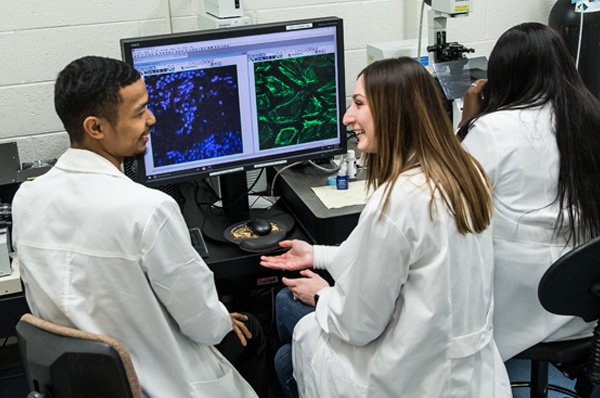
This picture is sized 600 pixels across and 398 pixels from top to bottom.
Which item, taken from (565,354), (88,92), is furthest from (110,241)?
(565,354)

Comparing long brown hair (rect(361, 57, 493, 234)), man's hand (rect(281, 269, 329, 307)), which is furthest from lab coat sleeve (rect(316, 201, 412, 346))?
man's hand (rect(281, 269, 329, 307))

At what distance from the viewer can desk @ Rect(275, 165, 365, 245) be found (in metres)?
1.87

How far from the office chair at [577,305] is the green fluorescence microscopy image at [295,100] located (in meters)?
0.83

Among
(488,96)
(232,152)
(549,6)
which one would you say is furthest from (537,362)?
(549,6)

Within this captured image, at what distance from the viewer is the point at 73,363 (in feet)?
3.99

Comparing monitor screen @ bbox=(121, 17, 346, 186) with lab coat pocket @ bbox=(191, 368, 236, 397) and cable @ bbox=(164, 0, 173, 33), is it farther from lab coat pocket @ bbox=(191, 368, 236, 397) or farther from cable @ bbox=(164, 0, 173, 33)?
cable @ bbox=(164, 0, 173, 33)

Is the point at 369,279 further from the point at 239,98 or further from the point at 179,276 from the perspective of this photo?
the point at 239,98

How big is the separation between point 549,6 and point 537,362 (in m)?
1.78

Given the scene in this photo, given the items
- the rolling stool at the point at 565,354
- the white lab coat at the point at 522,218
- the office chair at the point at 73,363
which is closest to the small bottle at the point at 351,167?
the white lab coat at the point at 522,218

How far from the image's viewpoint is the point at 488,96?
1862 millimetres

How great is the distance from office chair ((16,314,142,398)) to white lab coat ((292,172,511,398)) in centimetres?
47

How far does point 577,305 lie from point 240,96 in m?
1.04

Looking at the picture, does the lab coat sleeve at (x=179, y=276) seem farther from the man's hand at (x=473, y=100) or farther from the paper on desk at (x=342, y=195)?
the man's hand at (x=473, y=100)

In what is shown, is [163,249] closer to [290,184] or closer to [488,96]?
[290,184]
